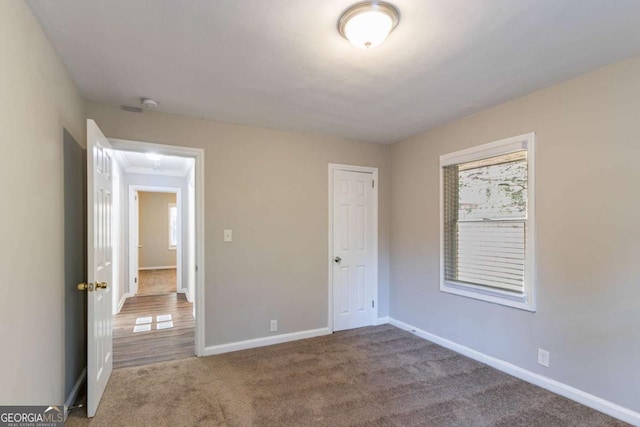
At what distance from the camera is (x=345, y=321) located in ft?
13.6

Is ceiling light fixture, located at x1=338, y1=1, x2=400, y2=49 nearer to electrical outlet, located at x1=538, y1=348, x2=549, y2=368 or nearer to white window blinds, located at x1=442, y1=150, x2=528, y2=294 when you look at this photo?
white window blinds, located at x1=442, y1=150, x2=528, y2=294

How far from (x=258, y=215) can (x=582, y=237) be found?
2.92 m

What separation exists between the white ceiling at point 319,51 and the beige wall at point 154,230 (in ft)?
26.8

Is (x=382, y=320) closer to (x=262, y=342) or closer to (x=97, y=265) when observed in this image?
(x=262, y=342)

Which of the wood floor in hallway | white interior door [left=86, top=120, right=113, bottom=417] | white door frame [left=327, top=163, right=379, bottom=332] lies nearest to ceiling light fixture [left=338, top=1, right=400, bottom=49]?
white interior door [left=86, top=120, right=113, bottom=417]

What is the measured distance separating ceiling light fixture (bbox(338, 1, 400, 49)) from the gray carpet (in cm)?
243

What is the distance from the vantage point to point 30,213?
1.66 meters

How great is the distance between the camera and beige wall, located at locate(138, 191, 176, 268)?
10172 millimetres

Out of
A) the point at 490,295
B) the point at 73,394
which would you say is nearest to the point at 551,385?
the point at 490,295

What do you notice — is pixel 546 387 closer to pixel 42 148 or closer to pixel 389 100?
pixel 389 100

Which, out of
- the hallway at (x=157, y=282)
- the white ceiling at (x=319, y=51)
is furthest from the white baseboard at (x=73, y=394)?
the hallway at (x=157, y=282)

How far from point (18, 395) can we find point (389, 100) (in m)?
3.09

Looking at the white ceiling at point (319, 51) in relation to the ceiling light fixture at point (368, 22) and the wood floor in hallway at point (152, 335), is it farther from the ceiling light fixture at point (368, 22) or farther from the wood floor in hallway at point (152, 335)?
the wood floor in hallway at point (152, 335)

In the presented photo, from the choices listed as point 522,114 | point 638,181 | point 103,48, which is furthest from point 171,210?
point 638,181
